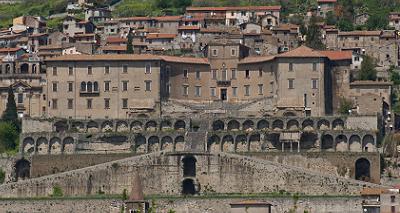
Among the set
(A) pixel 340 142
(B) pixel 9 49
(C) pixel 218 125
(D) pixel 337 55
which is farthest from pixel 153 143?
(B) pixel 9 49

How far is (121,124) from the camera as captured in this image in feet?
411

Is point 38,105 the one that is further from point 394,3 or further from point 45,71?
point 394,3

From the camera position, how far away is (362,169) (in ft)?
389

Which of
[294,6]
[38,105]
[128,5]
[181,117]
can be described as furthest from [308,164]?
[128,5]

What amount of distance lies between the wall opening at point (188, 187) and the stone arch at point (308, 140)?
7.95 metres

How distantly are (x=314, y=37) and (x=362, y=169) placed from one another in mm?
23711

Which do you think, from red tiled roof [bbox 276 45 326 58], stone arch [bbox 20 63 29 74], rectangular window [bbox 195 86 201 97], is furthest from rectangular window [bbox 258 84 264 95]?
stone arch [bbox 20 63 29 74]

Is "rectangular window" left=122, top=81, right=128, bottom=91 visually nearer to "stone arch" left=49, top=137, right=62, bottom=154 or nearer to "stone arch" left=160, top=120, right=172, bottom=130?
"stone arch" left=160, top=120, right=172, bottom=130

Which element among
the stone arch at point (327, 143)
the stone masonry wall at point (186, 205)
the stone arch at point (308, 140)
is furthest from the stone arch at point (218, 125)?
the stone masonry wall at point (186, 205)

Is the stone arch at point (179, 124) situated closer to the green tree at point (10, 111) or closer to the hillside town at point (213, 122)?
the hillside town at point (213, 122)

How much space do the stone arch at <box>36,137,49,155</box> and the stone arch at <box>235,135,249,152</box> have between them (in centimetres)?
1300

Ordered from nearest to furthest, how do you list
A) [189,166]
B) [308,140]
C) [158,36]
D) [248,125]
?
[189,166] < [308,140] < [248,125] < [158,36]

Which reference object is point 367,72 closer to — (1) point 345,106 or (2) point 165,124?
(1) point 345,106

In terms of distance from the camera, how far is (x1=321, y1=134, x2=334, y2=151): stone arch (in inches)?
4747
